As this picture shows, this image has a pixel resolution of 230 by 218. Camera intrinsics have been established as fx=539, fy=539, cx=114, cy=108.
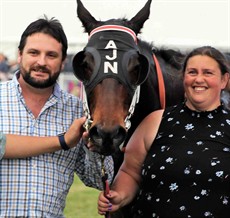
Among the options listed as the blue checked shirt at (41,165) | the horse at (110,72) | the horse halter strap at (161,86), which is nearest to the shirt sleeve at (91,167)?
the blue checked shirt at (41,165)

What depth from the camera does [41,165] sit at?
10.00ft

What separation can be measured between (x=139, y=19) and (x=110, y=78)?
60cm

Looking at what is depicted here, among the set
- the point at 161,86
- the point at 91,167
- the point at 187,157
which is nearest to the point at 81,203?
the point at 161,86

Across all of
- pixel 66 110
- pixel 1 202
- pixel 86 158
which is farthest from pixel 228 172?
pixel 1 202

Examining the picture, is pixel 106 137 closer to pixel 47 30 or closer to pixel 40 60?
pixel 40 60

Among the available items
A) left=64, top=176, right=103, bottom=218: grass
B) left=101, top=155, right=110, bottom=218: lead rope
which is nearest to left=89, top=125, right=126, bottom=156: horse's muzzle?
left=101, top=155, right=110, bottom=218: lead rope

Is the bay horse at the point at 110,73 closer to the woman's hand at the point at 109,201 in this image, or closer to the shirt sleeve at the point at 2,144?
the woman's hand at the point at 109,201

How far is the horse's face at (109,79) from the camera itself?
8.70 ft

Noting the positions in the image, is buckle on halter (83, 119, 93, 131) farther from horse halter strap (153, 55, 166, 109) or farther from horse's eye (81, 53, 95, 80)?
horse halter strap (153, 55, 166, 109)

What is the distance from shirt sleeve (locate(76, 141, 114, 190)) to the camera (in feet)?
10.3

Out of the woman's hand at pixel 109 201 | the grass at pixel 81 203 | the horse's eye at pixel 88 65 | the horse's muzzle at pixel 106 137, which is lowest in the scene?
the grass at pixel 81 203

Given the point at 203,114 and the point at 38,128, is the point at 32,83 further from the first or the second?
the point at 203,114

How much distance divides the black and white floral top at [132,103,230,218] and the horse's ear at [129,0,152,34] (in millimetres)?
565

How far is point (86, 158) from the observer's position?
315cm
